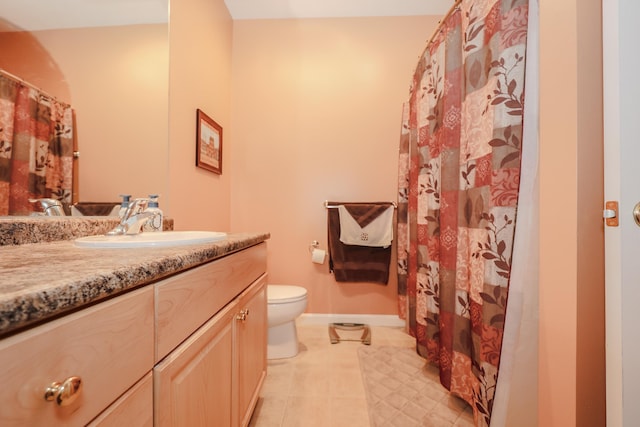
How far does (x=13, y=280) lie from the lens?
0.31m

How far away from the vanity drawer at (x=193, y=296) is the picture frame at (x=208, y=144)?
3.43 ft

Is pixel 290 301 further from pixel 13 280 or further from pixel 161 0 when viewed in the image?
pixel 161 0

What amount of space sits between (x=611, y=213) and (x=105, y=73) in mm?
1658

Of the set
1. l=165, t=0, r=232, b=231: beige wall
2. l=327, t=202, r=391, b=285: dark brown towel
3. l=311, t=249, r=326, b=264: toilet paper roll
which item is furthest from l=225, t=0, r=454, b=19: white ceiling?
l=311, t=249, r=326, b=264: toilet paper roll

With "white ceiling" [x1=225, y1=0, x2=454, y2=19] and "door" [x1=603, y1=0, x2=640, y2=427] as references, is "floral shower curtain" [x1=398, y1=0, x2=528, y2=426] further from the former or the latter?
"white ceiling" [x1=225, y1=0, x2=454, y2=19]

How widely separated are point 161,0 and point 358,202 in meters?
1.63

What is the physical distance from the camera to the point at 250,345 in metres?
0.94

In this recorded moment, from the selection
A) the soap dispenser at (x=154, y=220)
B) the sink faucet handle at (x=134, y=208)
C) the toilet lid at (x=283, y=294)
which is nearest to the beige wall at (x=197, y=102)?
the soap dispenser at (x=154, y=220)

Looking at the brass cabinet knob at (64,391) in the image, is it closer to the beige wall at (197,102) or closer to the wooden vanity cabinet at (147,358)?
the wooden vanity cabinet at (147,358)

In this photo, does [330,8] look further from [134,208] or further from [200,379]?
[200,379]

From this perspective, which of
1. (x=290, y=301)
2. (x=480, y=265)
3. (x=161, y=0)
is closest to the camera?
(x=480, y=265)

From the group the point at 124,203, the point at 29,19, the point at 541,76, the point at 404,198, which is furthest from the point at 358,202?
the point at 29,19

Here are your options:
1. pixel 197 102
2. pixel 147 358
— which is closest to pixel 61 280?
pixel 147 358

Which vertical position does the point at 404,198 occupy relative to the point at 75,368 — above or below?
above
